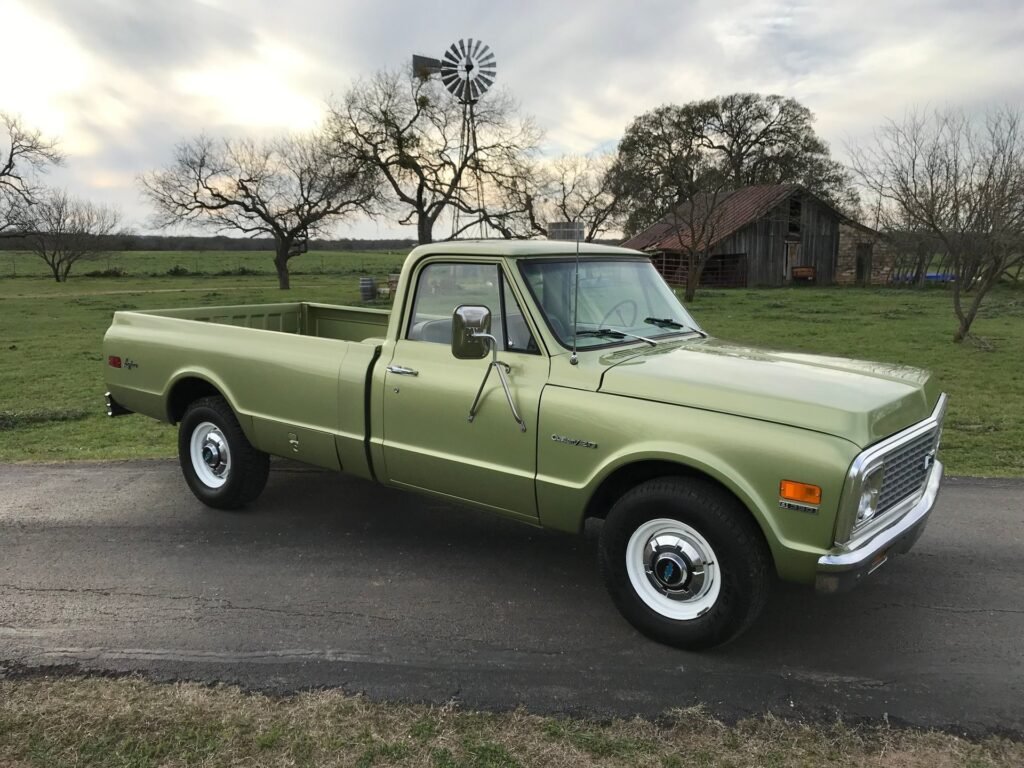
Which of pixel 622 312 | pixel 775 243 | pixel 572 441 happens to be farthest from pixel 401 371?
pixel 775 243

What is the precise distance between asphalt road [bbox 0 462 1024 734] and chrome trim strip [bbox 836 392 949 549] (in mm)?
674

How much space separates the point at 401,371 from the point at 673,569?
1846mm

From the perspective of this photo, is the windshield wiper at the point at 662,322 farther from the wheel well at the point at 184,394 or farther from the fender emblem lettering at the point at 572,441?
the wheel well at the point at 184,394

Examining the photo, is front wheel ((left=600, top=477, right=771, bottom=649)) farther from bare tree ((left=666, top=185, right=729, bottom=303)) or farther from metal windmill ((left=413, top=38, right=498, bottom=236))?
bare tree ((left=666, top=185, right=729, bottom=303))

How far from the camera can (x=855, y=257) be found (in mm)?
40000

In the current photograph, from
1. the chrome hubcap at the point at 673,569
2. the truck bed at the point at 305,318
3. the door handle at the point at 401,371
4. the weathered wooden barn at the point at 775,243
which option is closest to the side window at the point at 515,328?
the door handle at the point at 401,371

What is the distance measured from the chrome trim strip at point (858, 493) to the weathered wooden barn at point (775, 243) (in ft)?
113

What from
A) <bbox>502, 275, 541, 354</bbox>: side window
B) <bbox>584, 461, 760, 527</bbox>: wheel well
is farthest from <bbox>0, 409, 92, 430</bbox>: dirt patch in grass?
<bbox>584, 461, 760, 527</bbox>: wheel well

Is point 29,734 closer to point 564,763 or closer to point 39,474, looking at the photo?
point 564,763

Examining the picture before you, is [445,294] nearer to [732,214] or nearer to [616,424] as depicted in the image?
[616,424]

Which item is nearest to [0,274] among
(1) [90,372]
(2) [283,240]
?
(2) [283,240]

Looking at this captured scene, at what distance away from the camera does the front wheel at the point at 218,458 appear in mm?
5070

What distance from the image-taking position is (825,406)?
304 centimetres

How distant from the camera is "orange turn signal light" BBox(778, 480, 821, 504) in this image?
290 cm
